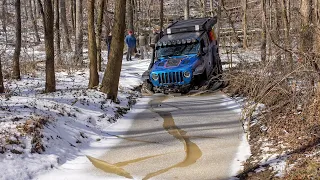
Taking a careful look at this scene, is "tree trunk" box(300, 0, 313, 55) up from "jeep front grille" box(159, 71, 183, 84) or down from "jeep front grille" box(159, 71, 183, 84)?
up

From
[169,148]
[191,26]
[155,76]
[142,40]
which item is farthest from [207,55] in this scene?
[142,40]

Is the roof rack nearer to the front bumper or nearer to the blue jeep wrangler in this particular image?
the blue jeep wrangler

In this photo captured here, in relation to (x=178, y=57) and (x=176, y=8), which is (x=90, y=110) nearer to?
(x=178, y=57)

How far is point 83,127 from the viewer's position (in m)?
9.09

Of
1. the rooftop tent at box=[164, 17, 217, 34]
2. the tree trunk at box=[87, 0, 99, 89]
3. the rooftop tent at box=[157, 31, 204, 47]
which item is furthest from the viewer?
the rooftop tent at box=[164, 17, 217, 34]

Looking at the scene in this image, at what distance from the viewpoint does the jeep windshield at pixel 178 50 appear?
15273mm

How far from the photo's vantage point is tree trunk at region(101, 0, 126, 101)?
475 inches

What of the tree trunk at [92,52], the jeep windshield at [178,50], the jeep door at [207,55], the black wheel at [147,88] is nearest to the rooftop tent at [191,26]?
the jeep door at [207,55]

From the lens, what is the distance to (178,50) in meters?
15.5

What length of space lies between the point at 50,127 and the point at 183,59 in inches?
303

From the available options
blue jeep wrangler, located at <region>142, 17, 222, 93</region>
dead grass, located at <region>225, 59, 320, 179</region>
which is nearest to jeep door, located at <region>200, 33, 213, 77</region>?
blue jeep wrangler, located at <region>142, 17, 222, 93</region>

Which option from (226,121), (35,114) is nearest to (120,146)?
(35,114)

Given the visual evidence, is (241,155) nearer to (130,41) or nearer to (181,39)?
(181,39)

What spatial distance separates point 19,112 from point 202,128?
4154mm
